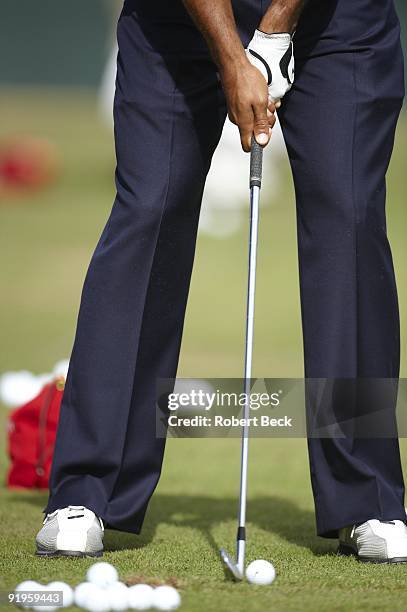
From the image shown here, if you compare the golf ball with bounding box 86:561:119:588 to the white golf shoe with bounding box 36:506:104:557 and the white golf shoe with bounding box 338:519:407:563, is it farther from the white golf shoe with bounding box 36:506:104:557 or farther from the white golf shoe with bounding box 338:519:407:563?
the white golf shoe with bounding box 338:519:407:563

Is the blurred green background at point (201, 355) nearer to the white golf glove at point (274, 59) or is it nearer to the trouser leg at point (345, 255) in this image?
the trouser leg at point (345, 255)

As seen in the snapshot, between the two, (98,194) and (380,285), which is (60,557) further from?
(98,194)

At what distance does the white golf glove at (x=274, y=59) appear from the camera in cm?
257

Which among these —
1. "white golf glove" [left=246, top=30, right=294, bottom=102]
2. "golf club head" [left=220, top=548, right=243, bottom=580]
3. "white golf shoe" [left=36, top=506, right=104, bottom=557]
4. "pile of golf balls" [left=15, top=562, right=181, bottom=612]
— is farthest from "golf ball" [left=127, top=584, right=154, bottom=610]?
"white golf glove" [left=246, top=30, right=294, bottom=102]

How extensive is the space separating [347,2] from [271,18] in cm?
22

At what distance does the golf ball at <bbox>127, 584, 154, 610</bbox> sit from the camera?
2.08 meters

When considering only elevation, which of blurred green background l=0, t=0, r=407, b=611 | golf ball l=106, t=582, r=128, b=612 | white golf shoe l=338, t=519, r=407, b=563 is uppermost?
golf ball l=106, t=582, r=128, b=612

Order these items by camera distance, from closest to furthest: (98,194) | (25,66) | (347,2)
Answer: (347,2) → (98,194) → (25,66)

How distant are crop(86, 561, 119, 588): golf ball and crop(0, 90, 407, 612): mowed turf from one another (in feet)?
0.21

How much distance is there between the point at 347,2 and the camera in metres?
2.70

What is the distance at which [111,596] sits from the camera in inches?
81.7

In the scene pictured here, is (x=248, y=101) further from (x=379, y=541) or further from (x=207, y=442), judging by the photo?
(x=207, y=442)

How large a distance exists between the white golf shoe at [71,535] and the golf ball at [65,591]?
14.3 inches

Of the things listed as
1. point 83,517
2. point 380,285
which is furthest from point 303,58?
point 83,517
